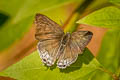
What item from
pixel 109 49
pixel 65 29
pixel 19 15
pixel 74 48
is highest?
pixel 19 15

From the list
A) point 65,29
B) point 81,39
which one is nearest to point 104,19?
point 81,39

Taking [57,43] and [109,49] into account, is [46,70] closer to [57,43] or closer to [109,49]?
[57,43]

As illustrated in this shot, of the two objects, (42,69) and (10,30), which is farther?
(10,30)

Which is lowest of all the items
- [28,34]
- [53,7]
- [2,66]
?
[2,66]

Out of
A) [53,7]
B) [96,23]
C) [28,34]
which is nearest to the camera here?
[96,23]

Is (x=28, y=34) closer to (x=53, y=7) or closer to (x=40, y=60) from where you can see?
(x=53, y=7)

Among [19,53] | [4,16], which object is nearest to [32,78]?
[19,53]

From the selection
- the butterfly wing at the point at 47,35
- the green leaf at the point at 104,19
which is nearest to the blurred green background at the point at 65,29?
the green leaf at the point at 104,19
